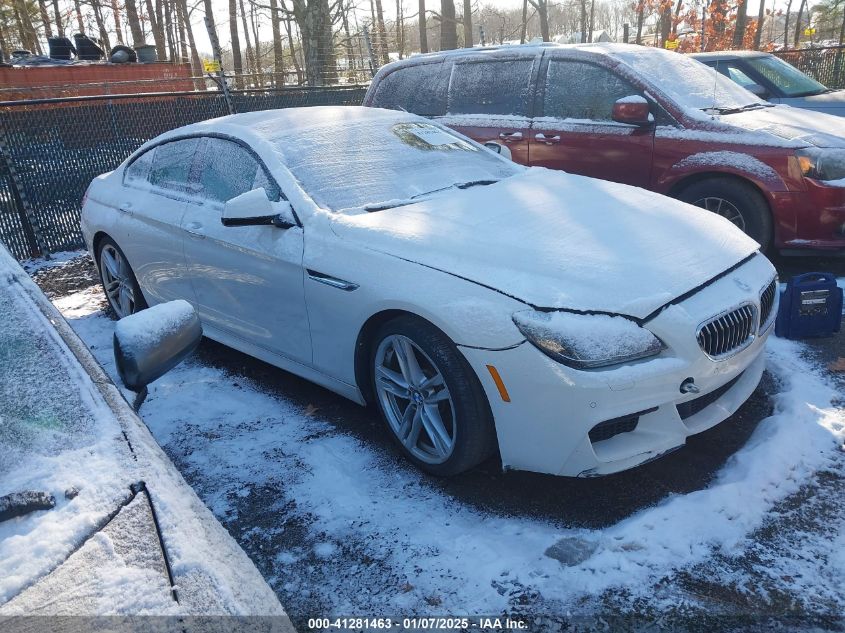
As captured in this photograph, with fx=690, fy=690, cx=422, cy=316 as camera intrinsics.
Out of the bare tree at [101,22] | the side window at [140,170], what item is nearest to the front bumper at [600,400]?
the side window at [140,170]

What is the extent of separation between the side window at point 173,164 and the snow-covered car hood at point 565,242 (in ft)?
5.00

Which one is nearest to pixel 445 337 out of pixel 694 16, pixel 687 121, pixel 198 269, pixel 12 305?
pixel 12 305

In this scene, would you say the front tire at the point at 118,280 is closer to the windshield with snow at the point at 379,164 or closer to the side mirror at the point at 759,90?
the windshield with snow at the point at 379,164

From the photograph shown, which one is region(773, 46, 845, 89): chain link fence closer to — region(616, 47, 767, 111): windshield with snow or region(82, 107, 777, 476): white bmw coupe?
region(616, 47, 767, 111): windshield with snow

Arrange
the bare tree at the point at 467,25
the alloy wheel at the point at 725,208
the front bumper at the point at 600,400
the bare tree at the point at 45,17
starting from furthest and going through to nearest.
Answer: the bare tree at the point at 45,17 → the bare tree at the point at 467,25 → the alloy wheel at the point at 725,208 → the front bumper at the point at 600,400

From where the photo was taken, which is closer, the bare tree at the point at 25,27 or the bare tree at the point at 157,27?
the bare tree at the point at 25,27

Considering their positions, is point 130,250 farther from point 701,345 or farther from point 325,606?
point 701,345

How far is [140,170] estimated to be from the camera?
189 inches

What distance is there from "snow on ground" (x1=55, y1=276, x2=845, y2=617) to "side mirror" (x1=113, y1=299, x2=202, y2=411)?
3.27 ft

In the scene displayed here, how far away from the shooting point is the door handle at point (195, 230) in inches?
156

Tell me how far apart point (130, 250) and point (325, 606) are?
10.4 feet

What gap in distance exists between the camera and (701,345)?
2.69 m

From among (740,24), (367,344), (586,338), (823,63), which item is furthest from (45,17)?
(586,338)

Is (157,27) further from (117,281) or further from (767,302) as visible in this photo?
(767,302)
